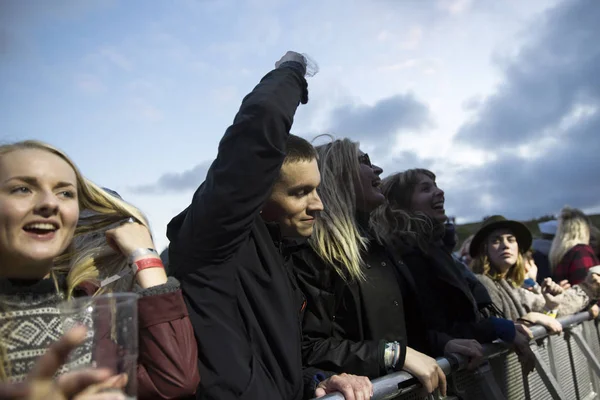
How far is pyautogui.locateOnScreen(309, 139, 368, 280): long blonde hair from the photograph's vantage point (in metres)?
2.91

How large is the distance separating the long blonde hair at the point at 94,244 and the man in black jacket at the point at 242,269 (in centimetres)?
18

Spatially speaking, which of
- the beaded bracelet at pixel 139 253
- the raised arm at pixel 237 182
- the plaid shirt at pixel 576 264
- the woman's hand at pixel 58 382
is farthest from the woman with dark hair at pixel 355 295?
the plaid shirt at pixel 576 264

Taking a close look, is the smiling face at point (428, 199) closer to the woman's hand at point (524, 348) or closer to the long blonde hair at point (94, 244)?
the woman's hand at point (524, 348)

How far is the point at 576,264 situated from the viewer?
6180 mm

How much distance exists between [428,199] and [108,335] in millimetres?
3284

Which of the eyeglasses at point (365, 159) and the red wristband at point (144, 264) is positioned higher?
the eyeglasses at point (365, 159)

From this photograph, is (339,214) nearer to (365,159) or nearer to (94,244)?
(365,159)

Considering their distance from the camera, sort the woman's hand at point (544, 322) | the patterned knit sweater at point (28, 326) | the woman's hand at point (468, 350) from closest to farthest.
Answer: the patterned knit sweater at point (28, 326)
the woman's hand at point (468, 350)
the woman's hand at point (544, 322)

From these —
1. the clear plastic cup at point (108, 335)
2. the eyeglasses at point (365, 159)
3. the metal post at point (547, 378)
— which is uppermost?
the eyeglasses at point (365, 159)

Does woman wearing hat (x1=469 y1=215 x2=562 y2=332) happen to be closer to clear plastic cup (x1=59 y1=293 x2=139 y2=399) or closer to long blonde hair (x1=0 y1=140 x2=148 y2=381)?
long blonde hair (x1=0 y1=140 x2=148 y2=381)

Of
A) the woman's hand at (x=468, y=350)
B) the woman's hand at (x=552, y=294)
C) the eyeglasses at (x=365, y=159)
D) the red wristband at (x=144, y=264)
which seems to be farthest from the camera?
the woman's hand at (x=552, y=294)

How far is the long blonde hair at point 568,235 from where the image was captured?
21.0 feet

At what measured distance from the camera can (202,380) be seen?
179 cm

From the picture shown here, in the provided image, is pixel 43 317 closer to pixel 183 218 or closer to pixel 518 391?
pixel 183 218
